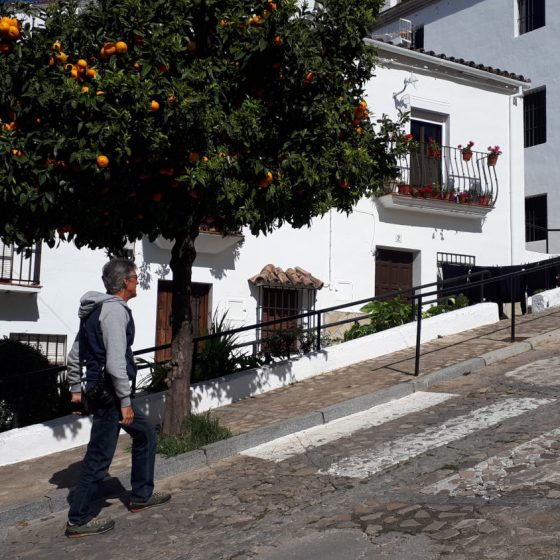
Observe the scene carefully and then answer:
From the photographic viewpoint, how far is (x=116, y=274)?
19.2 feet

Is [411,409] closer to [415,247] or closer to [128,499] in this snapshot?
[128,499]

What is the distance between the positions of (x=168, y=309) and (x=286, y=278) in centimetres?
222

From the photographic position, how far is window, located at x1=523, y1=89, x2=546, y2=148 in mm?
19812

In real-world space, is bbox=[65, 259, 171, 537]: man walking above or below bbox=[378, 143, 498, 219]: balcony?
below

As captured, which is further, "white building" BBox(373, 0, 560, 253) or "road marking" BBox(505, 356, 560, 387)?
"white building" BBox(373, 0, 560, 253)

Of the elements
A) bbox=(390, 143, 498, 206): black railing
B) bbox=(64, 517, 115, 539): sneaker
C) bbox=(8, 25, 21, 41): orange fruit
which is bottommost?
bbox=(64, 517, 115, 539): sneaker

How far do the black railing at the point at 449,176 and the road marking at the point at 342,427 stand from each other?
7.71 m

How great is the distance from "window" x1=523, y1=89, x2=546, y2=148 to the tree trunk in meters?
14.5

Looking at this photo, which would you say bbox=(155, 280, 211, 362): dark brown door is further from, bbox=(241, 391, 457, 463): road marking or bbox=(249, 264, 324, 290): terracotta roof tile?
bbox=(241, 391, 457, 463): road marking

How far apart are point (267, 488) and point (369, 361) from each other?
16.7ft

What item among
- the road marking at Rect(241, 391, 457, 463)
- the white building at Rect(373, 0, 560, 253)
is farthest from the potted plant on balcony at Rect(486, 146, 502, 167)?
the road marking at Rect(241, 391, 457, 463)

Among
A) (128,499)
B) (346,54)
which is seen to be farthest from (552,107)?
(128,499)

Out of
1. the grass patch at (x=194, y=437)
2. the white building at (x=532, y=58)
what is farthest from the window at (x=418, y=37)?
the grass patch at (x=194, y=437)

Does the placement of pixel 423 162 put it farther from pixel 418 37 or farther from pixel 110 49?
pixel 110 49
